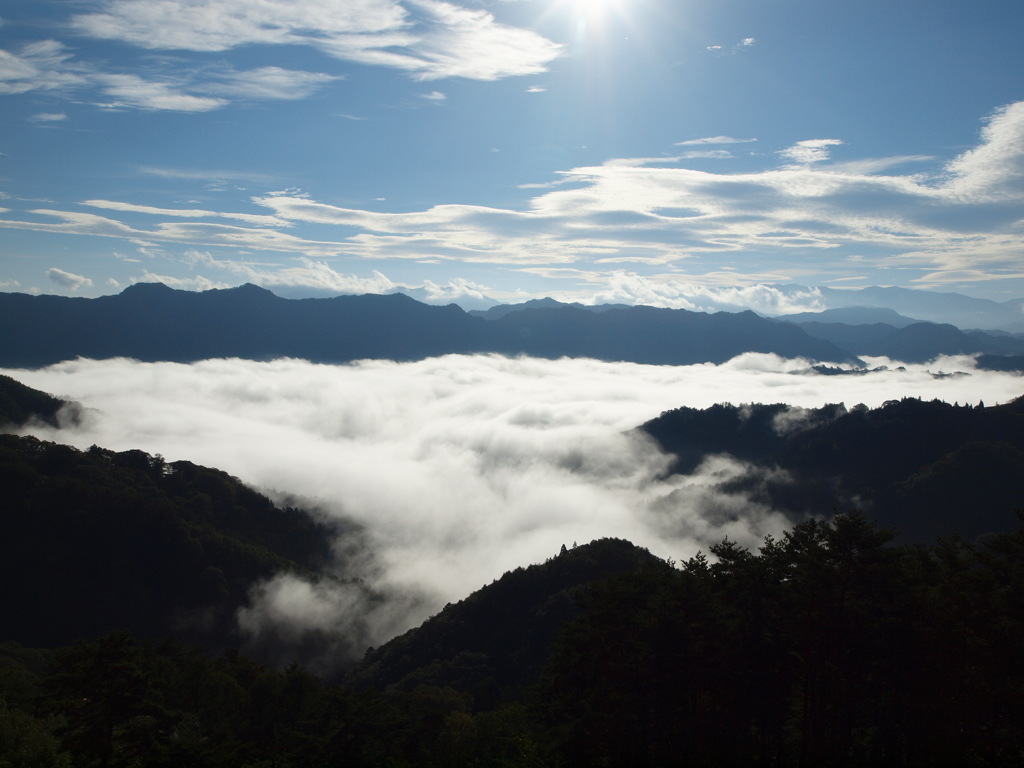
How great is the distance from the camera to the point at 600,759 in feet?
106

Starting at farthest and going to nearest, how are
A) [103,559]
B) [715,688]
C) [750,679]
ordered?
1. [103,559]
2. [750,679]
3. [715,688]

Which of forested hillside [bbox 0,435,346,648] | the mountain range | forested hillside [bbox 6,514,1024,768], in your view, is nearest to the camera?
forested hillside [bbox 6,514,1024,768]

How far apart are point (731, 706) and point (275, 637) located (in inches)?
5171

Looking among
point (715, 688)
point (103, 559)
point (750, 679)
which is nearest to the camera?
point (715, 688)

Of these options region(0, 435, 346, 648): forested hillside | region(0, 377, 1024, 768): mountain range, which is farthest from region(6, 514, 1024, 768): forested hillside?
region(0, 435, 346, 648): forested hillside

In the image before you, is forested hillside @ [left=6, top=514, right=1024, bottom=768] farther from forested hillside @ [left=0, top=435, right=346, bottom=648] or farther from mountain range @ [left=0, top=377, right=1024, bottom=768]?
forested hillside @ [left=0, top=435, right=346, bottom=648]

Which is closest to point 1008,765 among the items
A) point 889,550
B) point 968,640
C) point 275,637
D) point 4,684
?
point 968,640

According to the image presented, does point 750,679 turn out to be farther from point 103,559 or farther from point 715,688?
point 103,559

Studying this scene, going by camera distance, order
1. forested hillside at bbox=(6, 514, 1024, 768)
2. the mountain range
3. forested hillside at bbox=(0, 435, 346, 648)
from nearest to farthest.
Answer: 1. forested hillside at bbox=(6, 514, 1024, 768)
2. the mountain range
3. forested hillside at bbox=(0, 435, 346, 648)

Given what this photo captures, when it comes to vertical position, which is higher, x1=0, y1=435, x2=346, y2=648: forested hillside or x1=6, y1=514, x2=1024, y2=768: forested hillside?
x1=6, y1=514, x2=1024, y2=768: forested hillside

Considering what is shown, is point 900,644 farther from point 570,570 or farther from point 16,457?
point 16,457

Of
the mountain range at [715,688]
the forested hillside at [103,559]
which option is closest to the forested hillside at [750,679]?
the mountain range at [715,688]

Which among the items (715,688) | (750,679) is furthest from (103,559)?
(750,679)

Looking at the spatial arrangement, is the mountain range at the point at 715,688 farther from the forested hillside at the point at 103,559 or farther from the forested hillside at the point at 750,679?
the forested hillside at the point at 103,559
